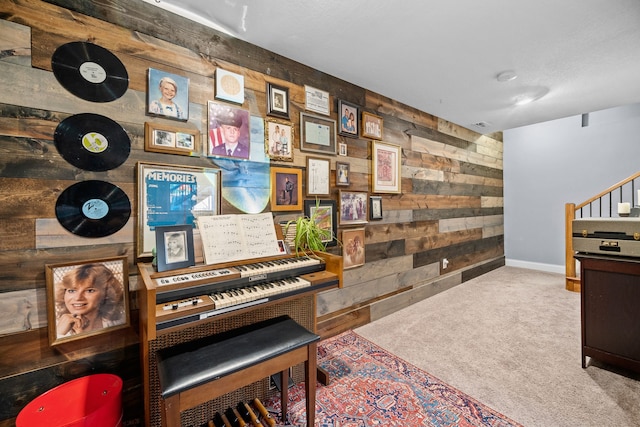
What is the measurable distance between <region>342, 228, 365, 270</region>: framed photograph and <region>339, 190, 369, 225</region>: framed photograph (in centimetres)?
10

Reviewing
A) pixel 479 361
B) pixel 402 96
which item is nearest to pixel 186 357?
pixel 479 361

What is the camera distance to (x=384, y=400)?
1.74 m

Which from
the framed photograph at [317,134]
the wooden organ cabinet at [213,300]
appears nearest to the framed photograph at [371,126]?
the framed photograph at [317,134]

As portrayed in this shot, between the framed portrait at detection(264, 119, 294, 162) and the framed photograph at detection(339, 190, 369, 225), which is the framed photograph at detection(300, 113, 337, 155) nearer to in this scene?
the framed portrait at detection(264, 119, 294, 162)

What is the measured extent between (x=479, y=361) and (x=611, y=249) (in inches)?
48.2

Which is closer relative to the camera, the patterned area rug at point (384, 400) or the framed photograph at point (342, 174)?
the patterned area rug at point (384, 400)

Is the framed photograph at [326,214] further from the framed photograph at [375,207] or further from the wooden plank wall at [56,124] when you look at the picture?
the framed photograph at [375,207]

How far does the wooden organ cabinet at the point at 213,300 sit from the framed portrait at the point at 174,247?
0.05m

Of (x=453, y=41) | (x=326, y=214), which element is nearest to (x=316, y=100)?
(x=326, y=214)

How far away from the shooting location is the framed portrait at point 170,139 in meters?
1.58

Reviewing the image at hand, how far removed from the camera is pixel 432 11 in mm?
1685

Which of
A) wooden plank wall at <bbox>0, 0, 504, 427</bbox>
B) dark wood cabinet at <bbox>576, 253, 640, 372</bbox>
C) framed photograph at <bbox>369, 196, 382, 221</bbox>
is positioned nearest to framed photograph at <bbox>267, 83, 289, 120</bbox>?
wooden plank wall at <bbox>0, 0, 504, 427</bbox>

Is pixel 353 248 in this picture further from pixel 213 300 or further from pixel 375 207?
pixel 213 300

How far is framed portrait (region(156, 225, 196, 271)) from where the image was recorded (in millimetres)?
1424
